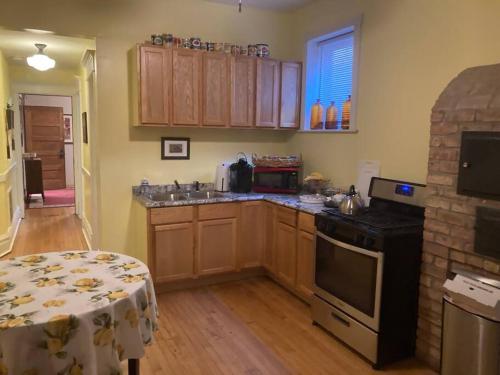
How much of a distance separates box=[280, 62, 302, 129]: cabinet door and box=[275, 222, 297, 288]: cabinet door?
1.20 metres

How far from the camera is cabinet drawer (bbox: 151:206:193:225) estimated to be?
11.3ft

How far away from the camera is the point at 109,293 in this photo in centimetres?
165

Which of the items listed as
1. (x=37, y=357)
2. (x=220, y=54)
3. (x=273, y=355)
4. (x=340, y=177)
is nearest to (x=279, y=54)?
(x=220, y=54)

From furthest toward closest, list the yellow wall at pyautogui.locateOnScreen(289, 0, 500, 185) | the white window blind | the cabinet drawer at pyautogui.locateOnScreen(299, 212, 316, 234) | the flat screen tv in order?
1. the white window blind
2. the cabinet drawer at pyautogui.locateOnScreen(299, 212, 316, 234)
3. the yellow wall at pyautogui.locateOnScreen(289, 0, 500, 185)
4. the flat screen tv

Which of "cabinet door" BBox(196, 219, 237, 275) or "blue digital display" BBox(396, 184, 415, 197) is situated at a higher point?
"blue digital display" BBox(396, 184, 415, 197)

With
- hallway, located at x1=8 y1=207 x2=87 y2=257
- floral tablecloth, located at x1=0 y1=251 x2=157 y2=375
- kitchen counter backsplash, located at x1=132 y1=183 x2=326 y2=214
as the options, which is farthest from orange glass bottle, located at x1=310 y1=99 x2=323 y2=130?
hallway, located at x1=8 y1=207 x2=87 y2=257

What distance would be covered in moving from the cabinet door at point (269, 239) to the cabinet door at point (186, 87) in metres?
1.11

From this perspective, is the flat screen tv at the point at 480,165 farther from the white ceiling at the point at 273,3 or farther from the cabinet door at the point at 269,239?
the white ceiling at the point at 273,3

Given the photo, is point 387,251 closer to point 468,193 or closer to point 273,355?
A: point 468,193

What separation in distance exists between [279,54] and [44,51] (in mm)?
3190

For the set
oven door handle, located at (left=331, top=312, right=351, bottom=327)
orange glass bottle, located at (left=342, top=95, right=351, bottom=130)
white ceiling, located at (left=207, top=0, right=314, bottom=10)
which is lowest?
oven door handle, located at (left=331, top=312, right=351, bottom=327)

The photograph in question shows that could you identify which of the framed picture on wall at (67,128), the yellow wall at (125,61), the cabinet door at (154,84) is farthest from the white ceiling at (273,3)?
the framed picture on wall at (67,128)

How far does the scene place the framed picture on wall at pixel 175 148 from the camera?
157 inches

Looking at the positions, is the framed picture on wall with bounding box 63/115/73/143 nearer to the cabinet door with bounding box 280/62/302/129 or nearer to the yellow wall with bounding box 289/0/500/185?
the cabinet door with bounding box 280/62/302/129
